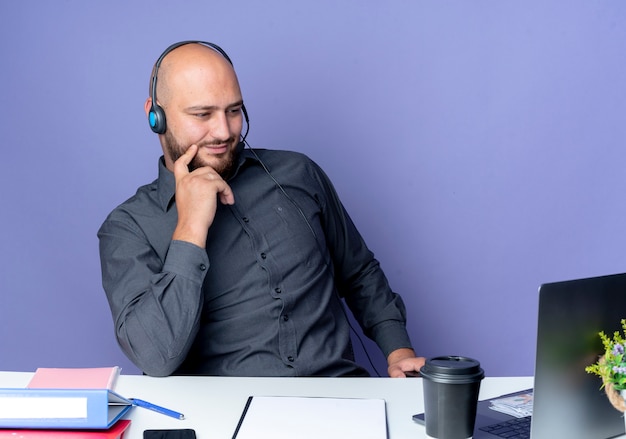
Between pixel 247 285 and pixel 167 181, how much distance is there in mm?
343

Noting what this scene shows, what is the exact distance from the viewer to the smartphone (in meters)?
1.16

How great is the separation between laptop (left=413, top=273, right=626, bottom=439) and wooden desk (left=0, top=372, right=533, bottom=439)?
23cm

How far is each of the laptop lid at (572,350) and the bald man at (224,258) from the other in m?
0.66

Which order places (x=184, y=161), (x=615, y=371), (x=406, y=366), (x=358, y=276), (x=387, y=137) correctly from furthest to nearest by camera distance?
(x=387, y=137)
(x=358, y=276)
(x=184, y=161)
(x=406, y=366)
(x=615, y=371)

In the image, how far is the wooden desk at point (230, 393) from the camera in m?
1.23

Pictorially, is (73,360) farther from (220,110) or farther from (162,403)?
(162,403)

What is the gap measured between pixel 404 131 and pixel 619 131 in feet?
2.21

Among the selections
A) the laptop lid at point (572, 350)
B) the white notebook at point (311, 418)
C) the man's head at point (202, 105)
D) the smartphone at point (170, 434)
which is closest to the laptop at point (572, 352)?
the laptop lid at point (572, 350)

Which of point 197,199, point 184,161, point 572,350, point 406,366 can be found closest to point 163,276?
point 197,199

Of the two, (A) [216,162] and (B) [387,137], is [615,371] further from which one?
(B) [387,137]

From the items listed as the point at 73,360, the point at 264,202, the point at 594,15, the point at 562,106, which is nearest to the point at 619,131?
the point at 562,106

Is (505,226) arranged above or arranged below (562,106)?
below

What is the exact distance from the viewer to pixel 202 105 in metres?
1.88

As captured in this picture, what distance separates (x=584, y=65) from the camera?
246 centimetres
